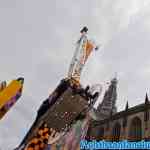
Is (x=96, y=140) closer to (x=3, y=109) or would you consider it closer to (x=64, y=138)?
(x=64, y=138)

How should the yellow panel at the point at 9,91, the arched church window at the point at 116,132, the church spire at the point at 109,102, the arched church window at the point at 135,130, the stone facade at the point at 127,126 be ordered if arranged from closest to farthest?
1. the yellow panel at the point at 9,91
2. the stone facade at the point at 127,126
3. the arched church window at the point at 135,130
4. the arched church window at the point at 116,132
5. the church spire at the point at 109,102

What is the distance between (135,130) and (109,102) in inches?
1402

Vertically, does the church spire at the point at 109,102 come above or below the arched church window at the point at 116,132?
above

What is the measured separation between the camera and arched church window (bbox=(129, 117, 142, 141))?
46.8 m

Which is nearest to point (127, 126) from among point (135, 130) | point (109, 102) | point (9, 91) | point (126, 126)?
point (126, 126)

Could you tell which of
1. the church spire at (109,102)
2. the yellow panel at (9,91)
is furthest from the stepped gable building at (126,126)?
the yellow panel at (9,91)

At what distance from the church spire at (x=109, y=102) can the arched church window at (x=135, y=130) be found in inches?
1179

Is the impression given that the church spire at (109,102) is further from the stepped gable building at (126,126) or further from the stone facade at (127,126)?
the stone facade at (127,126)

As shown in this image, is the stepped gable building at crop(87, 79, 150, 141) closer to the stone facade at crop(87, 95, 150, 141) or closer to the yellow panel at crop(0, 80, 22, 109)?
the stone facade at crop(87, 95, 150, 141)

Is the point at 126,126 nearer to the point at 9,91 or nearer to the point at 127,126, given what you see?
the point at 127,126

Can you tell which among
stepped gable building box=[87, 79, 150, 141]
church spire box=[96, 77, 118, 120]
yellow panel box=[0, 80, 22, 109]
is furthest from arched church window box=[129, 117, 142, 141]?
yellow panel box=[0, 80, 22, 109]

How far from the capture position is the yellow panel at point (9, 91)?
1689 cm

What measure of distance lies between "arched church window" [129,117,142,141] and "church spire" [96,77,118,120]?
29.9 meters

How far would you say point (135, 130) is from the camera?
47.6m
